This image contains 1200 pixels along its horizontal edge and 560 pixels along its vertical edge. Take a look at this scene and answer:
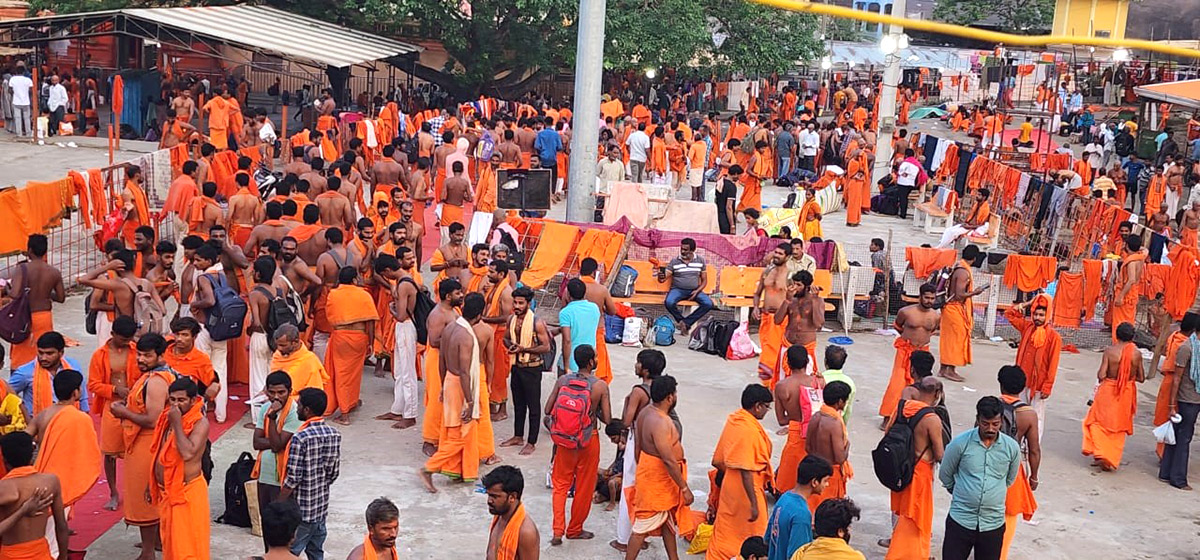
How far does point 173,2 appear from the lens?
29.4 meters

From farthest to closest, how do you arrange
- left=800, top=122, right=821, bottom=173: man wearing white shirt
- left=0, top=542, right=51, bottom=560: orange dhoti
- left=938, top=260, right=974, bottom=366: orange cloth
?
left=800, top=122, right=821, bottom=173: man wearing white shirt < left=938, top=260, right=974, bottom=366: orange cloth < left=0, top=542, right=51, bottom=560: orange dhoti

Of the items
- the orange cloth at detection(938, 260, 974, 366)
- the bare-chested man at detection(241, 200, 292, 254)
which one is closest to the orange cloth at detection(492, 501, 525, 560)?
the bare-chested man at detection(241, 200, 292, 254)

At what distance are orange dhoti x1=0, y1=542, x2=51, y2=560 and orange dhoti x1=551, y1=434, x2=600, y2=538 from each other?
10.7 ft

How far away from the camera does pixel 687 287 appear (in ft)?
47.7

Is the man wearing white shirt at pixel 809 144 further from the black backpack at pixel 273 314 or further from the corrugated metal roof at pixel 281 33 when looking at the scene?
the black backpack at pixel 273 314

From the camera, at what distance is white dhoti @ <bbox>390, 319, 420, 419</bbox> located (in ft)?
35.5

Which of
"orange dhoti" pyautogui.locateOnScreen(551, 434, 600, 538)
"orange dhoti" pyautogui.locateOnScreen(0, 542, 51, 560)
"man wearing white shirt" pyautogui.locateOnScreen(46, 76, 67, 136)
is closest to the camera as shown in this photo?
"orange dhoti" pyautogui.locateOnScreen(0, 542, 51, 560)

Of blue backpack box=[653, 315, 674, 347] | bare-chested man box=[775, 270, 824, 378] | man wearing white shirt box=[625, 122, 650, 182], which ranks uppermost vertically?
man wearing white shirt box=[625, 122, 650, 182]

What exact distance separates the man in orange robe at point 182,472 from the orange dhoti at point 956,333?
295 inches

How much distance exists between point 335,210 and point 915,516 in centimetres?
797

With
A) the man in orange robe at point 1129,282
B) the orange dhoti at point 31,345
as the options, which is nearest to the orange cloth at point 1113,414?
the man in orange robe at point 1129,282

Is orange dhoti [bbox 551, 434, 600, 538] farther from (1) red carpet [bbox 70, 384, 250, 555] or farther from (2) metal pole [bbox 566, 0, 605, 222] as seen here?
(2) metal pole [bbox 566, 0, 605, 222]

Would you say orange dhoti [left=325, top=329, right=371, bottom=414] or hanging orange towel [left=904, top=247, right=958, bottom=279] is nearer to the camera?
orange dhoti [left=325, top=329, right=371, bottom=414]

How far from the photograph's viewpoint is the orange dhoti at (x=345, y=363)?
1064 centimetres
